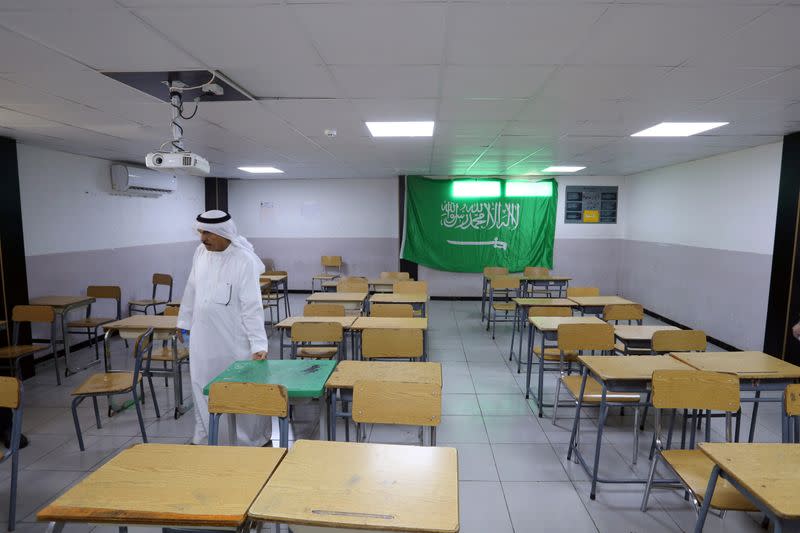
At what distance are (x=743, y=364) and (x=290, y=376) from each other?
9.82 feet

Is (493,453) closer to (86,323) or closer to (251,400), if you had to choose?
(251,400)

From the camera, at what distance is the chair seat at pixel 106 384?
10.3 ft

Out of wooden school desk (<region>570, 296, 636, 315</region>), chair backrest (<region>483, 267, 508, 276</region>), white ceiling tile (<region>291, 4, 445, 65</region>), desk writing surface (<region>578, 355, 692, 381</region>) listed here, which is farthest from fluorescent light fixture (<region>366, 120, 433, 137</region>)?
chair backrest (<region>483, 267, 508, 276</region>)

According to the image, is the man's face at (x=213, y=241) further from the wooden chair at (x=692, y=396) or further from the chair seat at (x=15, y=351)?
the wooden chair at (x=692, y=396)

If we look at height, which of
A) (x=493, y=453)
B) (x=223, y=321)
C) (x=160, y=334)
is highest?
(x=223, y=321)

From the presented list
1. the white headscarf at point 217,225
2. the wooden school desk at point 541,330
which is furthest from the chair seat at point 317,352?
the wooden school desk at point 541,330

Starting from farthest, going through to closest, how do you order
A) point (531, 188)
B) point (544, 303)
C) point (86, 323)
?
point (531, 188) → point (544, 303) → point (86, 323)

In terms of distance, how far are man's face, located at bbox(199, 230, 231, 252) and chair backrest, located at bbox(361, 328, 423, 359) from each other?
1204 mm

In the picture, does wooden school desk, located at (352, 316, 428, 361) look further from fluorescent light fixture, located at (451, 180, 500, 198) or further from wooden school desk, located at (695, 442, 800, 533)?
fluorescent light fixture, located at (451, 180, 500, 198)

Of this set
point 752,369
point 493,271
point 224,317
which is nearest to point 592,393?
point 752,369

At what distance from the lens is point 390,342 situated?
328cm

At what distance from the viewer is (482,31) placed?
195 centimetres

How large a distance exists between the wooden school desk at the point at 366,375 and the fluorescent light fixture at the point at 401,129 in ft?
7.12

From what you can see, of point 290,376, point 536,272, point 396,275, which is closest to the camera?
point 290,376
